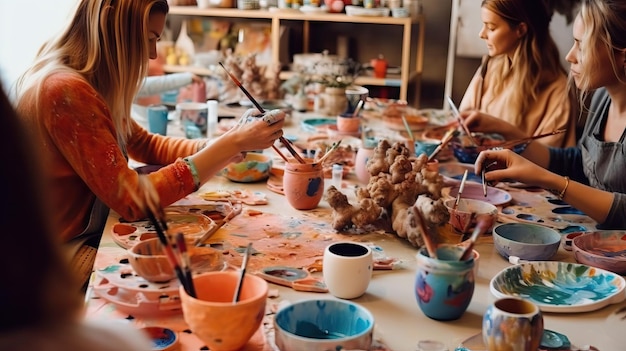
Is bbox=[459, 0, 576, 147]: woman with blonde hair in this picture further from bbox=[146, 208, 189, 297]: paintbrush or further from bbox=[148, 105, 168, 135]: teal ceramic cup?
bbox=[146, 208, 189, 297]: paintbrush

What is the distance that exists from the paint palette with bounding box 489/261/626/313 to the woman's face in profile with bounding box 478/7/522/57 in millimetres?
1763

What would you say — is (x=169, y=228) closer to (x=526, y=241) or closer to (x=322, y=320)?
(x=322, y=320)

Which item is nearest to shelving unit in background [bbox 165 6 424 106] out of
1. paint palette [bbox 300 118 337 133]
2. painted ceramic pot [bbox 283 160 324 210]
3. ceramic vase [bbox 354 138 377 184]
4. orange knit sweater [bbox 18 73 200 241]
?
paint palette [bbox 300 118 337 133]

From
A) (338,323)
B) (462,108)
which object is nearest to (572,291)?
(338,323)

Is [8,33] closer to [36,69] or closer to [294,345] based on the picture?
[36,69]

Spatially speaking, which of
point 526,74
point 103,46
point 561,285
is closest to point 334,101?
point 526,74

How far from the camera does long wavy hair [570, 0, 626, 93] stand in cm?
206

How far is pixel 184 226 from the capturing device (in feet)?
5.64

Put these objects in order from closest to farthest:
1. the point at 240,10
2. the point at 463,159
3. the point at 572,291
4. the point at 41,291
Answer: the point at 41,291, the point at 572,291, the point at 463,159, the point at 240,10

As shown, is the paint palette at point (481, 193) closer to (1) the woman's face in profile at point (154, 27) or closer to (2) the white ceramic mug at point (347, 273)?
(2) the white ceramic mug at point (347, 273)

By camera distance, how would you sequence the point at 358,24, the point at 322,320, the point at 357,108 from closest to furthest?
the point at 322,320, the point at 357,108, the point at 358,24

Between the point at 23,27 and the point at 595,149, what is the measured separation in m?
3.05

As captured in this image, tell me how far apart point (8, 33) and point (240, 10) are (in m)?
1.41

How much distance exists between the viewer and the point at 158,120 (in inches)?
99.0
